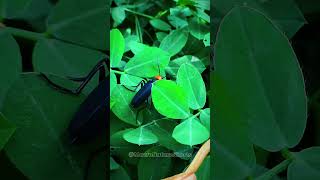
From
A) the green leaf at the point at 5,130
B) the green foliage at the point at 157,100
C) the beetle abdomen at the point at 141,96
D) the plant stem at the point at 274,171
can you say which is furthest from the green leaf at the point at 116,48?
the plant stem at the point at 274,171

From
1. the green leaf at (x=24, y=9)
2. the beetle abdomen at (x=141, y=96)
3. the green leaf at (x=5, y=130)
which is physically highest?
the green leaf at (x=24, y=9)

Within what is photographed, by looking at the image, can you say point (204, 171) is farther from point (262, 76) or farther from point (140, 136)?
point (262, 76)

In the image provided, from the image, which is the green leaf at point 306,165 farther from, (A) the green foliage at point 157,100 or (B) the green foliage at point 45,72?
(B) the green foliage at point 45,72

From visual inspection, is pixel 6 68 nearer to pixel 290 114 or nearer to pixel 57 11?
pixel 57 11

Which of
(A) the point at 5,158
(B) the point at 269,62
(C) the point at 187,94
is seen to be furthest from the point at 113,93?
(B) the point at 269,62

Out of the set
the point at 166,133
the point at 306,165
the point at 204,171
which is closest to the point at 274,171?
the point at 306,165

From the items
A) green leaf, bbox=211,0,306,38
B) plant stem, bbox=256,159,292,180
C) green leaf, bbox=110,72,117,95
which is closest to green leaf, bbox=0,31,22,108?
green leaf, bbox=110,72,117,95
